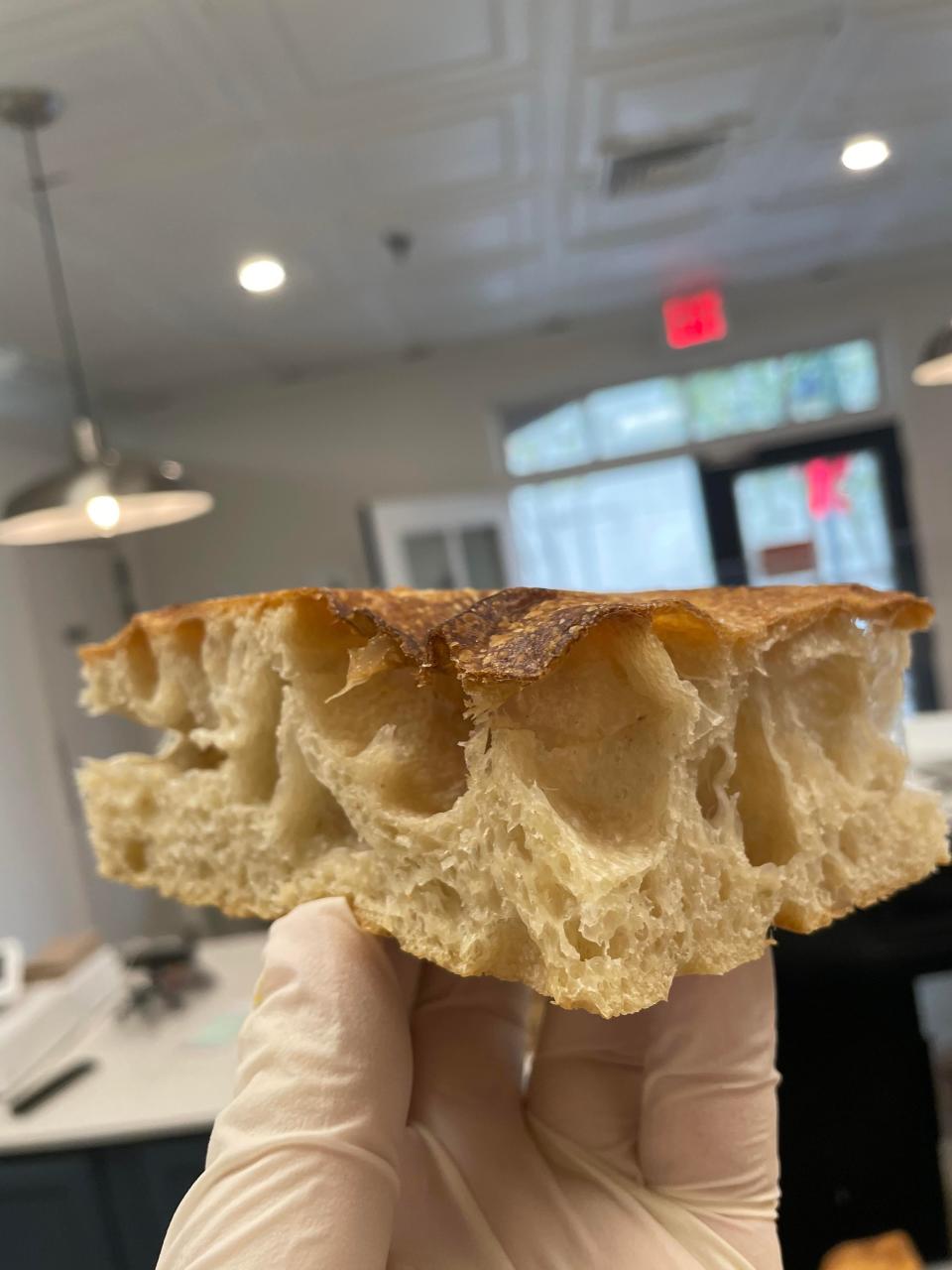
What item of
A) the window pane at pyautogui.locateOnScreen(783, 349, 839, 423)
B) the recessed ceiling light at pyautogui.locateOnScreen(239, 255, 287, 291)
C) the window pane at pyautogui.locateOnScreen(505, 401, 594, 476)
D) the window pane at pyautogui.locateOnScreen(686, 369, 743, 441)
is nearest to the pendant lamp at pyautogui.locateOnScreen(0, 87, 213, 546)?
the recessed ceiling light at pyautogui.locateOnScreen(239, 255, 287, 291)

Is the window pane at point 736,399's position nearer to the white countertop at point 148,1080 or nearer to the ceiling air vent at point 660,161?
the ceiling air vent at point 660,161

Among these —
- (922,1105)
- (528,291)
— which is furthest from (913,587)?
(922,1105)

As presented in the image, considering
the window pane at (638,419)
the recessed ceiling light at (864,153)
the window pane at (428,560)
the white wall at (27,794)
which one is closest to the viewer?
the recessed ceiling light at (864,153)

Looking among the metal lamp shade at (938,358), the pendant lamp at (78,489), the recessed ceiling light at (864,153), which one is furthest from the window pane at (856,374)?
the pendant lamp at (78,489)

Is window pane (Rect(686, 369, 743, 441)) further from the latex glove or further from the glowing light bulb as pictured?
the latex glove

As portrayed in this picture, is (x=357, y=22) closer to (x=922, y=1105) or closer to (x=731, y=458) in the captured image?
(x=922, y=1105)
